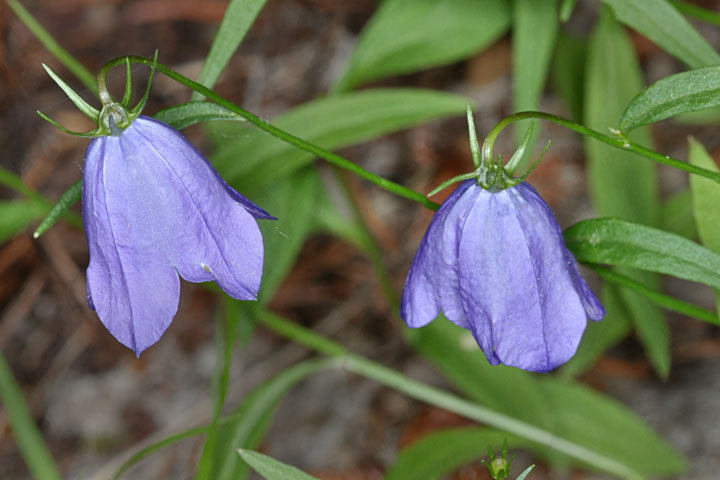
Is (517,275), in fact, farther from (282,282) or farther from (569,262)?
(282,282)

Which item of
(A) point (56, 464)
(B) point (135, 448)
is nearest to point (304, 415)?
(B) point (135, 448)

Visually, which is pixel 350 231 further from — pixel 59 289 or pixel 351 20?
pixel 59 289

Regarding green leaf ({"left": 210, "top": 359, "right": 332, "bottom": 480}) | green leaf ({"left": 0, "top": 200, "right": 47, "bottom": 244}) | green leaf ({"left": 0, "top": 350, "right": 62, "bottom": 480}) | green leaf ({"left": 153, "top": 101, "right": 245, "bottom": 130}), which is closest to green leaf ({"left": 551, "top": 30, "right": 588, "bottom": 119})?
green leaf ({"left": 210, "top": 359, "right": 332, "bottom": 480})

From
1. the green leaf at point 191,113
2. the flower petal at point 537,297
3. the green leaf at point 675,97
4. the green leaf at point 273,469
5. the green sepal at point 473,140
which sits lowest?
the green leaf at point 273,469

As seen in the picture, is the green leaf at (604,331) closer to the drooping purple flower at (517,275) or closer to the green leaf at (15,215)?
the drooping purple flower at (517,275)

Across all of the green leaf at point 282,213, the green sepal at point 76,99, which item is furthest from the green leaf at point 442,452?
the green sepal at point 76,99

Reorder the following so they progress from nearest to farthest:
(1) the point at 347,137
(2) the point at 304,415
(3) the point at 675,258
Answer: (3) the point at 675,258 < (1) the point at 347,137 < (2) the point at 304,415

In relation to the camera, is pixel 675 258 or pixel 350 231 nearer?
pixel 675 258
